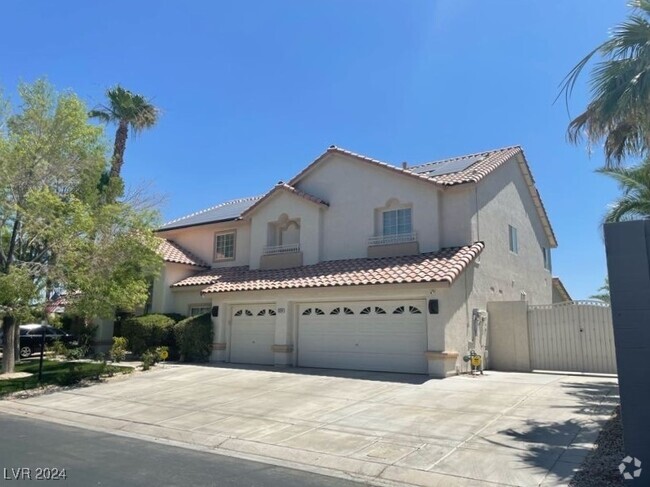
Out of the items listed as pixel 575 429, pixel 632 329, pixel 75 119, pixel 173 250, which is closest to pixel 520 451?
pixel 575 429

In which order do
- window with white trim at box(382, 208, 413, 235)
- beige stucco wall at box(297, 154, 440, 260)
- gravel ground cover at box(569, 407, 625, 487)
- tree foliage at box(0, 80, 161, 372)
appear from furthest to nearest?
window with white trim at box(382, 208, 413, 235) → beige stucco wall at box(297, 154, 440, 260) → tree foliage at box(0, 80, 161, 372) → gravel ground cover at box(569, 407, 625, 487)

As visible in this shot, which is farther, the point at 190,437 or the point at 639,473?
the point at 190,437

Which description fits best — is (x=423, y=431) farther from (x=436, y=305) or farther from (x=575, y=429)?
(x=436, y=305)

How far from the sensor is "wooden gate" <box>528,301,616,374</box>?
16.5 m

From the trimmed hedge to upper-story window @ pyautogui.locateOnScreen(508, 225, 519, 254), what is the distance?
48.1ft

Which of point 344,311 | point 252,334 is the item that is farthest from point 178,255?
point 344,311

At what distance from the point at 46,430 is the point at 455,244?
13342 mm

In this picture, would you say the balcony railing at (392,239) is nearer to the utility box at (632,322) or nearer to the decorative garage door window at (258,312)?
the decorative garage door window at (258,312)

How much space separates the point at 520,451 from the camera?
25.9ft

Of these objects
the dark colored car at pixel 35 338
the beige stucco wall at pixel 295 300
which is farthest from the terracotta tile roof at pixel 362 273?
the dark colored car at pixel 35 338

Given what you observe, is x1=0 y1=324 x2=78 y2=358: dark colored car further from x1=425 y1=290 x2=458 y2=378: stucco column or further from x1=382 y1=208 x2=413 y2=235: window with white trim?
x1=425 y1=290 x2=458 y2=378: stucco column

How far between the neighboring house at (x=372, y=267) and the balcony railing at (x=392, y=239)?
46 mm

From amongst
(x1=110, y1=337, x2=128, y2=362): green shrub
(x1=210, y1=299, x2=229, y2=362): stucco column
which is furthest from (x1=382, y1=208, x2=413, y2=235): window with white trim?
(x1=110, y1=337, x2=128, y2=362): green shrub

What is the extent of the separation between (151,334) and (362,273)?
9.98 m
